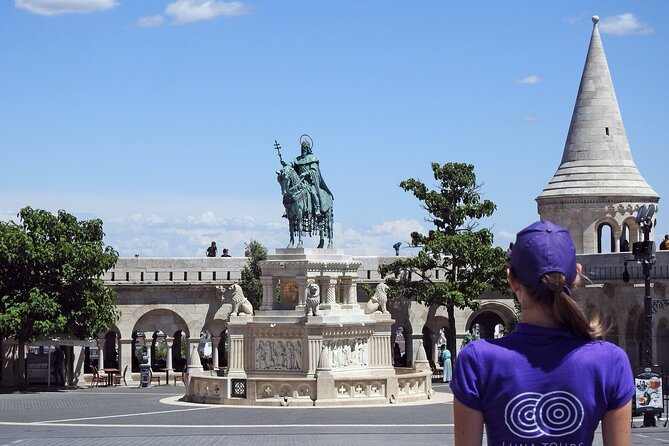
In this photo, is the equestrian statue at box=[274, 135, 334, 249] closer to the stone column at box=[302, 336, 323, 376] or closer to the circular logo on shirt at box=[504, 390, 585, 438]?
the stone column at box=[302, 336, 323, 376]

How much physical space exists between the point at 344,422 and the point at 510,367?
20406 mm

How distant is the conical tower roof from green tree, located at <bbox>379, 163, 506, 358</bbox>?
745 centimetres

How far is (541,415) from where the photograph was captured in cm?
450

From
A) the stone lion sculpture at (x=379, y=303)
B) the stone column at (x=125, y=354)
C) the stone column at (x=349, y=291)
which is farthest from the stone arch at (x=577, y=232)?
the stone column at (x=349, y=291)

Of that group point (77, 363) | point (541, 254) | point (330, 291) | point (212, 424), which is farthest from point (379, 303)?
point (541, 254)

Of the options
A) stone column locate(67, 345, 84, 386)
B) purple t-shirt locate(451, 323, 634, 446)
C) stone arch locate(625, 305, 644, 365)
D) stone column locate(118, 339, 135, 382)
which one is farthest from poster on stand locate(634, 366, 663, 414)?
stone column locate(118, 339, 135, 382)

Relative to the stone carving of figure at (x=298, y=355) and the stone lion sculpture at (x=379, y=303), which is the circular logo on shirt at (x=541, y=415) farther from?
the stone lion sculpture at (x=379, y=303)

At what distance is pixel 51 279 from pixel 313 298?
31.7 ft

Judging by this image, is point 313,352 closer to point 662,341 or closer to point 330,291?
point 330,291

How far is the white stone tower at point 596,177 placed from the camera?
158 ft

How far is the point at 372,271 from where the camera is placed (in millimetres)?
48688

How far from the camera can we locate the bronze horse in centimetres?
3266

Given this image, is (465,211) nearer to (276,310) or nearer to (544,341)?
(276,310)

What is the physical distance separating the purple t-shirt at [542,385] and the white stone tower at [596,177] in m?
43.5
